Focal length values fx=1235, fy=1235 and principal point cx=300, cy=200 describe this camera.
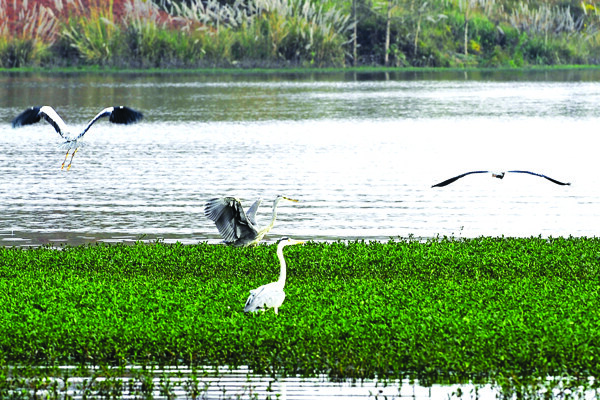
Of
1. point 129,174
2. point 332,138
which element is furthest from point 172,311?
point 332,138

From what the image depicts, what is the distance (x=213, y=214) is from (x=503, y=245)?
12.7ft

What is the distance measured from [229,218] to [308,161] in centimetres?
1477

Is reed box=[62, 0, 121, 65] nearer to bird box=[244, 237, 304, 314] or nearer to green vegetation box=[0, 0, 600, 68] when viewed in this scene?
green vegetation box=[0, 0, 600, 68]

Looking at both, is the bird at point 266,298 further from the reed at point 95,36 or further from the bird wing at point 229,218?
the reed at point 95,36

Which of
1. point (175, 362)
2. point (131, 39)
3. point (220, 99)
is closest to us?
point (175, 362)

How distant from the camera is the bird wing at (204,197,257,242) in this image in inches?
565

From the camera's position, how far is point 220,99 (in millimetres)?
47969

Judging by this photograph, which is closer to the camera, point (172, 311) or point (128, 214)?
point (172, 311)

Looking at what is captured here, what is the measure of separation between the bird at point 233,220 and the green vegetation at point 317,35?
157ft

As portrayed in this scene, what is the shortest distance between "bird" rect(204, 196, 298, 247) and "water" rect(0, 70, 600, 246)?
8.73ft

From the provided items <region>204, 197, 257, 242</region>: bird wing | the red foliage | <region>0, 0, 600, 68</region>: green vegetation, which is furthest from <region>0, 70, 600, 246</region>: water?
the red foliage

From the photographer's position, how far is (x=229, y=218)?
14.7m

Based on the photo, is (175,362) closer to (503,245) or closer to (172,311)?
(172,311)

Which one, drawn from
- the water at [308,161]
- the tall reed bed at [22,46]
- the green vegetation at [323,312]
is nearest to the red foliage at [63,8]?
the tall reed bed at [22,46]
